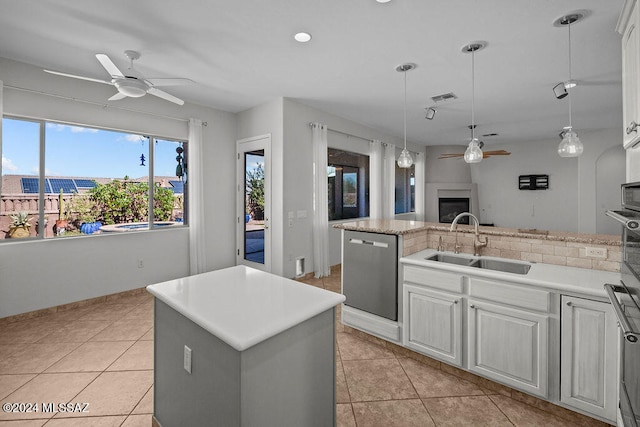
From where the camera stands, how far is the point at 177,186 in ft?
14.7

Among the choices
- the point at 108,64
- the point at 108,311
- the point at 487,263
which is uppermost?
the point at 108,64

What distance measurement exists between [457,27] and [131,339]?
4.11 metres

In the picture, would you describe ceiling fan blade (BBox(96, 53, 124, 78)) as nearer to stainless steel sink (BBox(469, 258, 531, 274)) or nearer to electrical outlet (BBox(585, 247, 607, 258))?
stainless steel sink (BBox(469, 258, 531, 274))

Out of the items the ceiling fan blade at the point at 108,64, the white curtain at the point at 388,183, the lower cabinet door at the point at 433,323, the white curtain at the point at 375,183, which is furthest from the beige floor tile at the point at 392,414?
the white curtain at the point at 388,183

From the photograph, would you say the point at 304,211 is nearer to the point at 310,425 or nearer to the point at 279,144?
the point at 279,144

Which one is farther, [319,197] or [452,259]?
[319,197]

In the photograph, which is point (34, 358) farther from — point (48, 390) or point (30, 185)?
point (30, 185)

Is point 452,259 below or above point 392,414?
above

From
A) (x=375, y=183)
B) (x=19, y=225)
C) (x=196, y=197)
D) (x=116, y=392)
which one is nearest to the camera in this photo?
(x=116, y=392)

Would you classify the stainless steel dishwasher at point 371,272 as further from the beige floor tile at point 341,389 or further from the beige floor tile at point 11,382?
the beige floor tile at point 11,382

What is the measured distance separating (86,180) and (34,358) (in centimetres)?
213

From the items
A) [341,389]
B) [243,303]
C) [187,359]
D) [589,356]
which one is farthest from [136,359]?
[589,356]

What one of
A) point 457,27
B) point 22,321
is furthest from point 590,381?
point 22,321

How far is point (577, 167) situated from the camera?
6.81 meters
